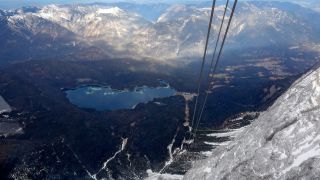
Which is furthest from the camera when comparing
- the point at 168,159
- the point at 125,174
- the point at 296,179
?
the point at 168,159

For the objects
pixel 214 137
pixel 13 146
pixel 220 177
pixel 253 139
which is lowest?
pixel 13 146

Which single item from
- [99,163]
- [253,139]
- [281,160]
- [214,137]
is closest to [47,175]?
[99,163]

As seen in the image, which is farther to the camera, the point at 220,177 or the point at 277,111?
the point at 277,111

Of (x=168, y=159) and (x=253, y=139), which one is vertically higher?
(x=253, y=139)

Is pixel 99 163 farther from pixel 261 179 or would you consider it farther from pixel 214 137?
pixel 261 179

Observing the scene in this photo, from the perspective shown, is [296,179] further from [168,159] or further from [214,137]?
[214,137]

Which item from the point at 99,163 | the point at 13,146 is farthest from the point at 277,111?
the point at 13,146

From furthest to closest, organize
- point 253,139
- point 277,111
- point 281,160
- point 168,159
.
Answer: point 168,159 < point 277,111 < point 253,139 < point 281,160
